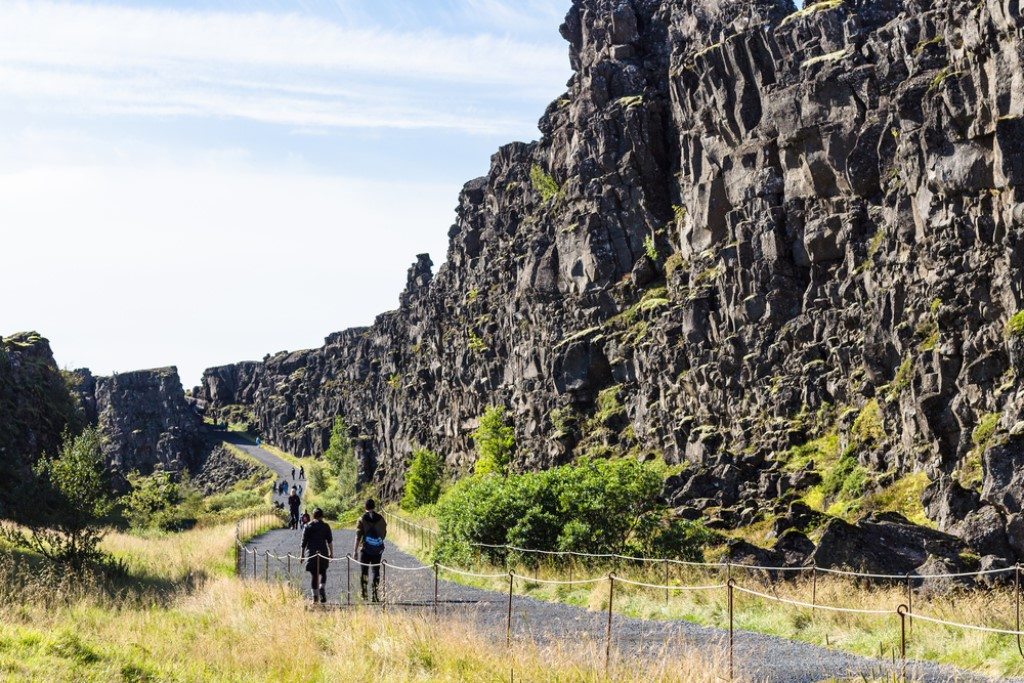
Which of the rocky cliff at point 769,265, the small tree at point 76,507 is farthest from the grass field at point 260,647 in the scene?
the rocky cliff at point 769,265

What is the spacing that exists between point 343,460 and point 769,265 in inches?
2973

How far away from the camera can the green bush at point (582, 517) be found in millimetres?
27047

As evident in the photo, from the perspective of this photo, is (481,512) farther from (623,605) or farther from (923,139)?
(923,139)

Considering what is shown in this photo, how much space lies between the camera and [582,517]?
2778 cm

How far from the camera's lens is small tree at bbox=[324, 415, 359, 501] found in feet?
362

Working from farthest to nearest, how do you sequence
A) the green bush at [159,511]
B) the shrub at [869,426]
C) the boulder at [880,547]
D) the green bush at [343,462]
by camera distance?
the green bush at [343,462]
the green bush at [159,511]
the shrub at [869,426]
the boulder at [880,547]

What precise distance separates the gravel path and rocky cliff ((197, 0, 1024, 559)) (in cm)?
2154

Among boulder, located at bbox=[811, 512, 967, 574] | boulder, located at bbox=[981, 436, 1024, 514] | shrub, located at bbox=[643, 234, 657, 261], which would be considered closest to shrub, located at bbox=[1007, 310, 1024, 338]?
boulder, located at bbox=[981, 436, 1024, 514]

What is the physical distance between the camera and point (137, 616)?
1878 centimetres

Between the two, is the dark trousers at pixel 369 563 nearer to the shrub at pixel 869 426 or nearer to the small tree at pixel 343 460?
the shrub at pixel 869 426

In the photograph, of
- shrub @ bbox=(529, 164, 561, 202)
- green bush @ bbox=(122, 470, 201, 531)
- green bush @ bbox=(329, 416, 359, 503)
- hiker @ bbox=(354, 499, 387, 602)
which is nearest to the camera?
hiker @ bbox=(354, 499, 387, 602)

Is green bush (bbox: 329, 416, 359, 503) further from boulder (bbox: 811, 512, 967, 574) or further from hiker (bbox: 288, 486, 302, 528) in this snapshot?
boulder (bbox: 811, 512, 967, 574)

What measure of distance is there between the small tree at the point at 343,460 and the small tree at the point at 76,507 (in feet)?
247

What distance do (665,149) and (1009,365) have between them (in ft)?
162
